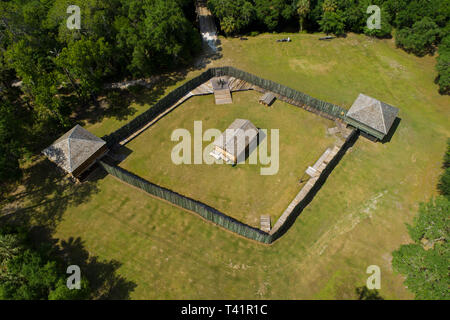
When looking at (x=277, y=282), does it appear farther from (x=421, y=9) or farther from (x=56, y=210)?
(x=421, y=9)

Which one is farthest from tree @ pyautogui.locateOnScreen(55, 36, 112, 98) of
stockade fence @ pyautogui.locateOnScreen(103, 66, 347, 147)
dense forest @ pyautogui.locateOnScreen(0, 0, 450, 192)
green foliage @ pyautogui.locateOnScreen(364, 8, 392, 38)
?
green foliage @ pyautogui.locateOnScreen(364, 8, 392, 38)

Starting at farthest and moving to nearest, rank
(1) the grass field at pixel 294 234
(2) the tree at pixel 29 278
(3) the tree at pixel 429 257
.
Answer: (1) the grass field at pixel 294 234
(3) the tree at pixel 429 257
(2) the tree at pixel 29 278

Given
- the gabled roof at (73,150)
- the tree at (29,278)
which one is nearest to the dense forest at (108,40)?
the gabled roof at (73,150)

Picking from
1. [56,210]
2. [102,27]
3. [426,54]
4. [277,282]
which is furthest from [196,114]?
[426,54]

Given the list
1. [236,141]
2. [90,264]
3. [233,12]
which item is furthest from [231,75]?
[90,264]

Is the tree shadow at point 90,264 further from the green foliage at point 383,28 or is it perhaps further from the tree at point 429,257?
the green foliage at point 383,28

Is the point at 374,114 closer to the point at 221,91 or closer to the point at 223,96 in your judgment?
the point at 223,96
